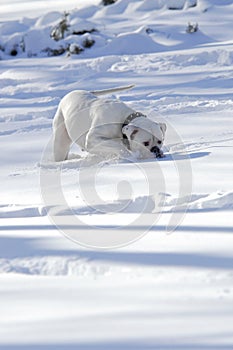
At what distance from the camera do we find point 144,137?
5.93 metres

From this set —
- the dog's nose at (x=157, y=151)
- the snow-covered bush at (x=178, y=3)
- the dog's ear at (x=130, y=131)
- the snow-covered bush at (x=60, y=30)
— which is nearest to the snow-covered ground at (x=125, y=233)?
the dog's nose at (x=157, y=151)

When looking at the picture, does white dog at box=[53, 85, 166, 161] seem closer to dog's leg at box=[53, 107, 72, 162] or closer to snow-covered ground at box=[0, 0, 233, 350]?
dog's leg at box=[53, 107, 72, 162]

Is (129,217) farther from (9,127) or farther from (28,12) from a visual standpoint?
(28,12)

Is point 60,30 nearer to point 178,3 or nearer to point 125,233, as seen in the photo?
point 178,3

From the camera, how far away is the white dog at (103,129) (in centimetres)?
596

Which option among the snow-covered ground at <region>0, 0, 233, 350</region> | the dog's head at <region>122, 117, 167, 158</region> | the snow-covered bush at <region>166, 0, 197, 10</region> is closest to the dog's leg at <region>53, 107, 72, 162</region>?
the snow-covered ground at <region>0, 0, 233, 350</region>

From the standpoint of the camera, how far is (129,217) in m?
3.89

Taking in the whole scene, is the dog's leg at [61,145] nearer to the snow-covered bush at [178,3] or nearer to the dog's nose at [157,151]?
the dog's nose at [157,151]

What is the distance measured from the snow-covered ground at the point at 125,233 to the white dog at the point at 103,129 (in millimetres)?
211

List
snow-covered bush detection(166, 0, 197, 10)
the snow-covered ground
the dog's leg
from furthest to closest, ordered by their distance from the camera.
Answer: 1. snow-covered bush detection(166, 0, 197, 10)
2. the dog's leg
3. the snow-covered ground

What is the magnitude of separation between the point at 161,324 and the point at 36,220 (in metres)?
1.79

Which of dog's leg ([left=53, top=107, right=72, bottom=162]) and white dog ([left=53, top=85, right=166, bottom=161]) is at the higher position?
white dog ([left=53, top=85, right=166, bottom=161])

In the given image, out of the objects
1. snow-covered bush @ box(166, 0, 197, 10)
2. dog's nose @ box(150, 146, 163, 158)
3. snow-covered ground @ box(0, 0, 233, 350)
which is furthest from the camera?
snow-covered bush @ box(166, 0, 197, 10)

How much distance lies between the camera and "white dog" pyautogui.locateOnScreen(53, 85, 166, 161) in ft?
19.6
